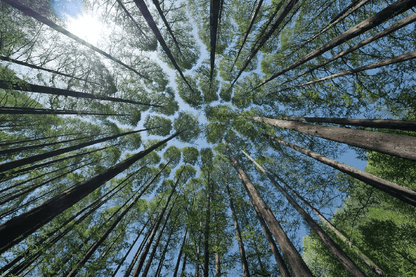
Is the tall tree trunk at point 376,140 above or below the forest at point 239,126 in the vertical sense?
below

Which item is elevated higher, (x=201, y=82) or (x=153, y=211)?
(x=201, y=82)

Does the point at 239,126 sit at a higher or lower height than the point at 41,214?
higher

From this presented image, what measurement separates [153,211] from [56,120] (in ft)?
42.2

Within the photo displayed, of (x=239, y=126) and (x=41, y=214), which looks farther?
(x=239, y=126)

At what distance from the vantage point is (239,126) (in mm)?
8625

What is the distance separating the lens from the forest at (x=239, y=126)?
4.50 m

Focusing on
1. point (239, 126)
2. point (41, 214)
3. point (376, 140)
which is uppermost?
point (239, 126)

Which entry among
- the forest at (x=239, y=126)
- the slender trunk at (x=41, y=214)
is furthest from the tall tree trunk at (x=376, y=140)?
the slender trunk at (x=41, y=214)

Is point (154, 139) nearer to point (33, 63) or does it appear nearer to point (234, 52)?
point (33, 63)

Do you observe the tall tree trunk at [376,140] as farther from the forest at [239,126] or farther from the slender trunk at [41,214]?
the slender trunk at [41,214]

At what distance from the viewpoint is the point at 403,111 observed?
6.40 meters

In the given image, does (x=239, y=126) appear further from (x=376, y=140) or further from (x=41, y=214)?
(x=41, y=214)

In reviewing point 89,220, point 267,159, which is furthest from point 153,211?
point 267,159

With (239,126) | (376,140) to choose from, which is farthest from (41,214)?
(239,126)
